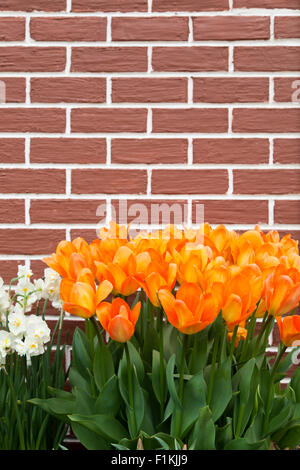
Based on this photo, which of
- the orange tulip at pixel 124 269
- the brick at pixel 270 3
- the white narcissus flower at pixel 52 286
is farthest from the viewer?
the brick at pixel 270 3

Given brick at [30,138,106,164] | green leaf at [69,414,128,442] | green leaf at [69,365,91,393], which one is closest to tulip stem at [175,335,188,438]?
green leaf at [69,414,128,442]

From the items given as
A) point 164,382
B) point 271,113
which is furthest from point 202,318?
point 271,113

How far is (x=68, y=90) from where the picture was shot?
1.34 metres

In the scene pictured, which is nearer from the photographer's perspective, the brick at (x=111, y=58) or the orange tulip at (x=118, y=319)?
the orange tulip at (x=118, y=319)

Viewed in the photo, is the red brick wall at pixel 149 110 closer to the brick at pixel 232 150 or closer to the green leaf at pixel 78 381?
the brick at pixel 232 150

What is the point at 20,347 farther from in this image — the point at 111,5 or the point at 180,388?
the point at 111,5

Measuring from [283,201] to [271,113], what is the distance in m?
0.28

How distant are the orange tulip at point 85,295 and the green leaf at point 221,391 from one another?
261mm

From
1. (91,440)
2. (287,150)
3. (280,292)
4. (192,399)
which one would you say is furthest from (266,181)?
(91,440)

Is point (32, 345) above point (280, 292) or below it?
below

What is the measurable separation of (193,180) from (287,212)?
314 millimetres

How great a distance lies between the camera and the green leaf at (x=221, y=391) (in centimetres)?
77

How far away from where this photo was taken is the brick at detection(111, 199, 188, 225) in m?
1.35

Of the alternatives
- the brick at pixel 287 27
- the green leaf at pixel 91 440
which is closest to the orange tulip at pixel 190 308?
the green leaf at pixel 91 440
